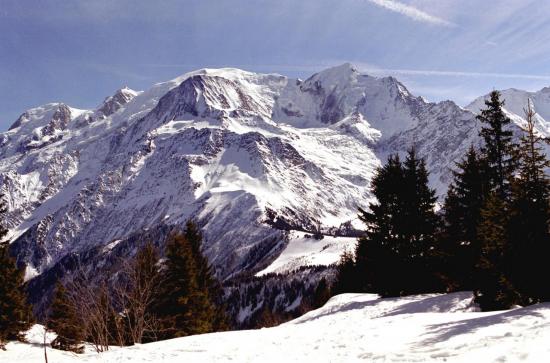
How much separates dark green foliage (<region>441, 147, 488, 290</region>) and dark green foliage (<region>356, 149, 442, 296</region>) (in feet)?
10.4

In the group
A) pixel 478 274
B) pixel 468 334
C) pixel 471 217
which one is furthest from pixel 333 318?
pixel 468 334

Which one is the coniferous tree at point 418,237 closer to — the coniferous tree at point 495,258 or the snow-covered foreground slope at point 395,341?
the snow-covered foreground slope at point 395,341

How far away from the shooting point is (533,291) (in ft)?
63.5

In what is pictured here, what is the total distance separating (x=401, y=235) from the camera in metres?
34.0

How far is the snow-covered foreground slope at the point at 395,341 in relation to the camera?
1262cm

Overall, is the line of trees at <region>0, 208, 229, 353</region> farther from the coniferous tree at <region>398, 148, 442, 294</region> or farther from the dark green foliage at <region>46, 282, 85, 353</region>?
the coniferous tree at <region>398, 148, 442, 294</region>

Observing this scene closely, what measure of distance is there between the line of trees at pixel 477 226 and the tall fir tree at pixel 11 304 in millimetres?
24287

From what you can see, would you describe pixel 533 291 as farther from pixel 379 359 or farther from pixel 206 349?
pixel 206 349

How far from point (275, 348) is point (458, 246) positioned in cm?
1382

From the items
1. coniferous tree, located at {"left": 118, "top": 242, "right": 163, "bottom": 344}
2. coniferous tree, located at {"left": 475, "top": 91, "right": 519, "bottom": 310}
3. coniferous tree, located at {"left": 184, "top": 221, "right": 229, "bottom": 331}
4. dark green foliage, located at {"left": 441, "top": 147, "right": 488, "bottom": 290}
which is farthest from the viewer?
coniferous tree, located at {"left": 184, "top": 221, "right": 229, "bottom": 331}

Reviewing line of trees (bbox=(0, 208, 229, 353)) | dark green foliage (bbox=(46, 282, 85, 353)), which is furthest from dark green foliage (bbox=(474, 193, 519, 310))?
A: dark green foliage (bbox=(46, 282, 85, 353))

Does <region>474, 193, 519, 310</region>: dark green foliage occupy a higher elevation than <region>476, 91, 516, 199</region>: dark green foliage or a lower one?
lower

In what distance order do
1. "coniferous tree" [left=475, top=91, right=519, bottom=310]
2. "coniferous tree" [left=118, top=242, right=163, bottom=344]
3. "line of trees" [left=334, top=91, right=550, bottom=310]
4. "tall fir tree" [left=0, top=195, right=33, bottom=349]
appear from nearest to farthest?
"line of trees" [left=334, top=91, right=550, bottom=310], "coniferous tree" [left=475, top=91, right=519, bottom=310], "coniferous tree" [left=118, top=242, right=163, bottom=344], "tall fir tree" [left=0, top=195, right=33, bottom=349]

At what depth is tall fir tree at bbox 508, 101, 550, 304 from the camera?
19.2 m
